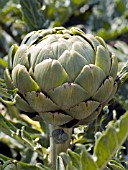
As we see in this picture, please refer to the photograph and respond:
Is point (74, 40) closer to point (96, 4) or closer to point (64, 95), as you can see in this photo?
point (64, 95)

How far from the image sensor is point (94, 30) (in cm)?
190

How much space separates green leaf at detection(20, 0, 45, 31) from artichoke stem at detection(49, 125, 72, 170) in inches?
16.0

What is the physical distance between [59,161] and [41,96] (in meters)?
0.14

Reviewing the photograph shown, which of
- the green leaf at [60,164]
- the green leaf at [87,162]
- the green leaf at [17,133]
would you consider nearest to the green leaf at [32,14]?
the green leaf at [17,133]

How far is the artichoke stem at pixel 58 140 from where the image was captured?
108cm

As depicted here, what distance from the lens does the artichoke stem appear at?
108cm

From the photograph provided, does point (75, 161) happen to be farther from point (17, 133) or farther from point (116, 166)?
point (17, 133)

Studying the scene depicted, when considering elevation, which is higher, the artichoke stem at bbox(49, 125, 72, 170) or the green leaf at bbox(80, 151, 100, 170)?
the green leaf at bbox(80, 151, 100, 170)

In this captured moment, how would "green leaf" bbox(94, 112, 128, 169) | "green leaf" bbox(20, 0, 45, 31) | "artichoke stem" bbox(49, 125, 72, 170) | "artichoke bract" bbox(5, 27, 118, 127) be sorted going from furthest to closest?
"green leaf" bbox(20, 0, 45, 31) < "artichoke stem" bbox(49, 125, 72, 170) < "artichoke bract" bbox(5, 27, 118, 127) < "green leaf" bbox(94, 112, 128, 169)

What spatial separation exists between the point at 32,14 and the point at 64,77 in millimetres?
501

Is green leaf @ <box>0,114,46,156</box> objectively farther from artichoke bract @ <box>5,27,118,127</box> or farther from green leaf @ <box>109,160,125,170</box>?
green leaf @ <box>109,160,125,170</box>

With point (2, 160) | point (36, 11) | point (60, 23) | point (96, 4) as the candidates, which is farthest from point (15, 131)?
point (96, 4)

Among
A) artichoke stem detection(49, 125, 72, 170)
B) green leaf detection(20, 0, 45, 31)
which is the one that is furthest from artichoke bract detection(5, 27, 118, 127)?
green leaf detection(20, 0, 45, 31)

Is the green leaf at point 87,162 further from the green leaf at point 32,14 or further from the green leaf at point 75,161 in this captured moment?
the green leaf at point 32,14
